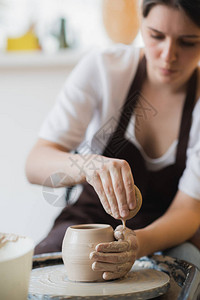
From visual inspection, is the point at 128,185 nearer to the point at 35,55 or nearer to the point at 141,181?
the point at 141,181

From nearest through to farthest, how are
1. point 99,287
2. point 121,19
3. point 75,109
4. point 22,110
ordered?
point 99,287 → point 75,109 → point 121,19 → point 22,110

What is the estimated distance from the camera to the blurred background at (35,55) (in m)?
1.90

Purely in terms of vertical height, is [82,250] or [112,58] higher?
[112,58]

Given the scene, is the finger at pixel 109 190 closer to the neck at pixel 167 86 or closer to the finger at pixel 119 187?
the finger at pixel 119 187

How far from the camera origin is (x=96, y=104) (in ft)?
4.08

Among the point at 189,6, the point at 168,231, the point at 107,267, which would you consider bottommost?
the point at 168,231

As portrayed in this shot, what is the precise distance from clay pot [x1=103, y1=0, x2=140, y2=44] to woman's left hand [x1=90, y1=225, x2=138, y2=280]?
135 centimetres

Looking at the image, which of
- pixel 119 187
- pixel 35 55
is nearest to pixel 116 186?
pixel 119 187

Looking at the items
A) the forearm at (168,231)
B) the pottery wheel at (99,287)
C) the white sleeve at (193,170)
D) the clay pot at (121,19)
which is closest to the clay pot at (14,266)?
the pottery wheel at (99,287)

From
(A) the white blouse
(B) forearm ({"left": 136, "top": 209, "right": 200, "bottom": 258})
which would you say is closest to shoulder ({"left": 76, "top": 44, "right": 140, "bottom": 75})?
(A) the white blouse

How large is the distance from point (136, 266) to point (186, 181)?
13.6 inches

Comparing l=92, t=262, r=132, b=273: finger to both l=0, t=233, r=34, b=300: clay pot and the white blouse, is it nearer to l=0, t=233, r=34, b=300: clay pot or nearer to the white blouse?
l=0, t=233, r=34, b=300: clay pot

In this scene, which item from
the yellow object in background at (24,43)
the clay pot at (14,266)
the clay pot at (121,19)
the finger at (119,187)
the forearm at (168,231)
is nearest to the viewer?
the clay pot at (14,266)

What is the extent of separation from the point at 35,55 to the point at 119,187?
135 cm
